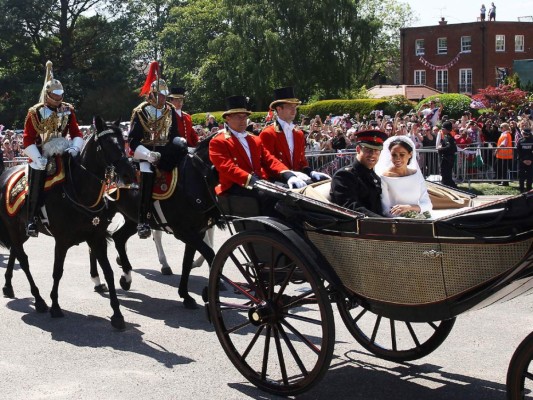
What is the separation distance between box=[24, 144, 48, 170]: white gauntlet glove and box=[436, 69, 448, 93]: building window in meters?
59.7

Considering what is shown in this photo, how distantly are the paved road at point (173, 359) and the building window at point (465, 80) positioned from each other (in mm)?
57770

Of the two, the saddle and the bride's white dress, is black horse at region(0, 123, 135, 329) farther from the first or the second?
the bride's white dress

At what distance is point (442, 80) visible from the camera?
65312 millimetres

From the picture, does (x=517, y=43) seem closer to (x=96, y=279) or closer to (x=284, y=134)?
(x=96, y=279)

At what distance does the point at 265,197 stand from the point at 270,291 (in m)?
0.87

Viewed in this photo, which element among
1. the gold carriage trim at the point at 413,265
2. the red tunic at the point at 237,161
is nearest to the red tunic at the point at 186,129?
the red tunic at the point at 237,161

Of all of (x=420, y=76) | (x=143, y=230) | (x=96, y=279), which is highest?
(x=420, y=76)

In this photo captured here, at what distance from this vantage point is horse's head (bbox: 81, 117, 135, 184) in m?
7.52

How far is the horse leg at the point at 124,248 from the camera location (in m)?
9.24

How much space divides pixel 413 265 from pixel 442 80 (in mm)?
62957

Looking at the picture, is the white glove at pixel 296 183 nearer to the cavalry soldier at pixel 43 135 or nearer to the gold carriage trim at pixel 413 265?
the gold carriage trim at pixel 413 265

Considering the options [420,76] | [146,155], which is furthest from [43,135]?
[420,76]

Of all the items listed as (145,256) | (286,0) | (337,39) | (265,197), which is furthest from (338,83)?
(265,197)

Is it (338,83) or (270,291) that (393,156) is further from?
(338,83)
